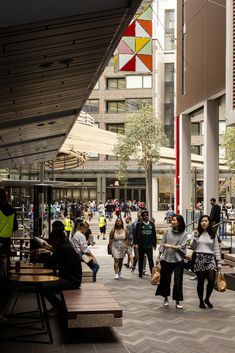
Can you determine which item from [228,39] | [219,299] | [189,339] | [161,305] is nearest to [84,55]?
[189,339]

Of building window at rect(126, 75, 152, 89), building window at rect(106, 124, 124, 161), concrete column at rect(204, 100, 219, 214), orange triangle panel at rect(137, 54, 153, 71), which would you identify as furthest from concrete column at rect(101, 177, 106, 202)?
orange triangle panel at rect(137, 54, 153, 71)

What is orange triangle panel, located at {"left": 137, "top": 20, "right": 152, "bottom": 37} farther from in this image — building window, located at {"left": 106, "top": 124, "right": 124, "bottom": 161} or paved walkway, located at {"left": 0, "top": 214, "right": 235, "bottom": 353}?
building window, located at {"left": 106, "top": 124, "right": 124, "bottom": 161}

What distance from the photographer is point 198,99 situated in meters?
24.0

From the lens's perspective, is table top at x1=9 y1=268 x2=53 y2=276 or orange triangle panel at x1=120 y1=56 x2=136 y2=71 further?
Result: orange triangle panel at x1=120 y1=56 x2=136 y2=71

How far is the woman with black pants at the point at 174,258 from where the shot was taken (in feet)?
34.1

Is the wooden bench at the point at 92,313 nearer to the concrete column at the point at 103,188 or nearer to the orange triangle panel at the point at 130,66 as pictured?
the orange triangle panel at the point at 130,66

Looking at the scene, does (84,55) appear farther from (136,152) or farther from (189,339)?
(136,152)

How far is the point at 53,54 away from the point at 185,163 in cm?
2113

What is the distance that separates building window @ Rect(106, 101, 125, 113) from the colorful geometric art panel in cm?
4898

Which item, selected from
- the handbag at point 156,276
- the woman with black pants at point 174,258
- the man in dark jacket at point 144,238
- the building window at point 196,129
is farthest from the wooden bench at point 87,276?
the building window at point 196,129

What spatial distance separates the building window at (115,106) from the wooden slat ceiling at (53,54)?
2345 inches

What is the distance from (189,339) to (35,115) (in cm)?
573

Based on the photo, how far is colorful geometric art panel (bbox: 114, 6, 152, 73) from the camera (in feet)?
72.2

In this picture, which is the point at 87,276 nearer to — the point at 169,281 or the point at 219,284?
the point at 169,281
